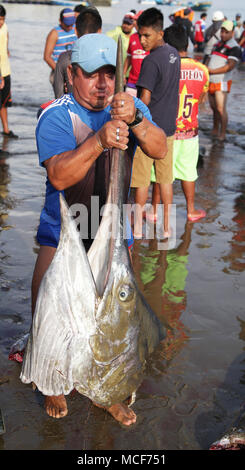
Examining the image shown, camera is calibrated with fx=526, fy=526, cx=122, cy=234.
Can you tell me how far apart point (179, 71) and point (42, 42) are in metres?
25.8

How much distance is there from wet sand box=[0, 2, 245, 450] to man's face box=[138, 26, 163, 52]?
195cm

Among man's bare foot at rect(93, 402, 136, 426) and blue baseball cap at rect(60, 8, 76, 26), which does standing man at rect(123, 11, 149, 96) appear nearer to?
blue baseball cap at rect(60, 8, 76, 26)

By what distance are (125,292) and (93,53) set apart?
46.1 inches

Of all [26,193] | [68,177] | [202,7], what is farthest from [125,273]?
[202,7]

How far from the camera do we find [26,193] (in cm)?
669

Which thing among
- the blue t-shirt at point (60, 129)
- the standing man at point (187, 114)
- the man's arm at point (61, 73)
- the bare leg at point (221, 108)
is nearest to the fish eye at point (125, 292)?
the blue t-shirt at point (60, 129)

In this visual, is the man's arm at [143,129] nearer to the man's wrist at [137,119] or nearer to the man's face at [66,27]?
the man's wrist at [137,119]

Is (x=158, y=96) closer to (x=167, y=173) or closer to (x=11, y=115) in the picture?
(x=167, y=173)

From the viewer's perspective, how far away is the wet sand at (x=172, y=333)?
285cm

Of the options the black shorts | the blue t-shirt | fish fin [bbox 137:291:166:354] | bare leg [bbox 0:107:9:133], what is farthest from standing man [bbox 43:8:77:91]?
fish fin [bbox 137:291:166:354]

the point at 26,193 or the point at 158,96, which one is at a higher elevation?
the point at 158,96

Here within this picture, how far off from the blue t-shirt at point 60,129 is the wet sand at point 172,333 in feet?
3.55

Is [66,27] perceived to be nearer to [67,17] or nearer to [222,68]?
[67,17]

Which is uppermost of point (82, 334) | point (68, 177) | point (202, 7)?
point (68, 177)
